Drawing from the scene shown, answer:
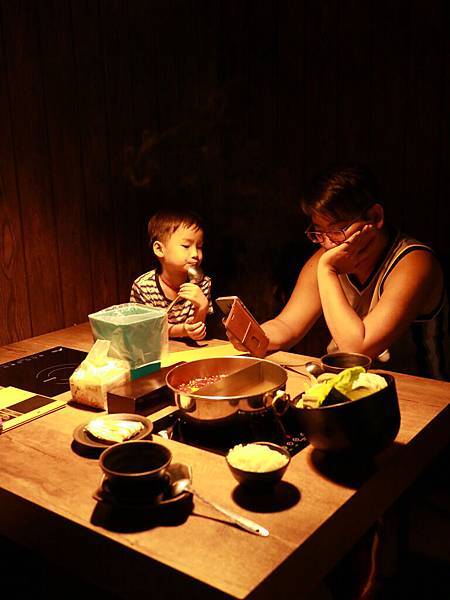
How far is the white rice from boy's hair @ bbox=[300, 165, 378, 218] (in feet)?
3.82

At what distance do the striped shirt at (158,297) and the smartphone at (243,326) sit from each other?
0.55 metres

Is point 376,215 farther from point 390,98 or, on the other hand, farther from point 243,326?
point 390,98

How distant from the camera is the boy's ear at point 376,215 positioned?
2303 mm

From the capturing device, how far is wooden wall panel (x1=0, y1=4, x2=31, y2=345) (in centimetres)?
256

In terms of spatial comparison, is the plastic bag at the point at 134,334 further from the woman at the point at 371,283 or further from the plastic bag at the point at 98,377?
the woman at the point at 371,283

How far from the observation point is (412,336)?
243 cm

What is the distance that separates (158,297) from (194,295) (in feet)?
0.99

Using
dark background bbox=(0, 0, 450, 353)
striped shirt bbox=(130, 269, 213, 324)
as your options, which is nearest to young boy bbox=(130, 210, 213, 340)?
striped shirt bbox=(130, 269, 213, 324)

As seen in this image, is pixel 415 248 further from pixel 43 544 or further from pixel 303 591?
pixel 43 544

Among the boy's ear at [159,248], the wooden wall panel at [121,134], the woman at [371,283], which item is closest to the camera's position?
the woman at [371,283]

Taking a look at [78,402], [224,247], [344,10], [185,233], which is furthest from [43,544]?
[344,10]

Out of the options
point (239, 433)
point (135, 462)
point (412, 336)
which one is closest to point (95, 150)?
point (412, 336)

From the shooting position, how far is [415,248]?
2312 mm

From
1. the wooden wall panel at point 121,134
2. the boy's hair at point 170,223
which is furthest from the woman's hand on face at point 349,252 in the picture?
the wooden wall panel at point 121,134
